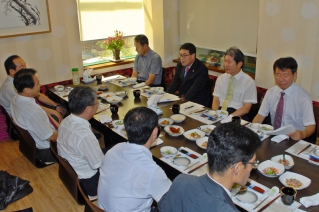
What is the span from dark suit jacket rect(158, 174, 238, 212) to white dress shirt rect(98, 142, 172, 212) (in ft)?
0.64

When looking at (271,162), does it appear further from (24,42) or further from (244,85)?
(24,42)

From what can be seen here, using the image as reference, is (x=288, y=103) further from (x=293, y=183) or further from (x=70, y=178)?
(x=70, y=178)

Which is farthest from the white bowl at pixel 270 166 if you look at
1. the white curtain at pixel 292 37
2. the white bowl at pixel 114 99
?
the white curtain at pixel 292 37

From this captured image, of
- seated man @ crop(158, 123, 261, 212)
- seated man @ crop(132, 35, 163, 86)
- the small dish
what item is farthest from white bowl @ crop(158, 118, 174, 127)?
seated man @ crop(132, 35, 163, 86)

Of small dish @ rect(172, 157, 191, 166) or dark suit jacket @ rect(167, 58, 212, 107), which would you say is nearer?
small dish @ rect(172, 157, 191, 166)

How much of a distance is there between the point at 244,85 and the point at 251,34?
114 centimetres

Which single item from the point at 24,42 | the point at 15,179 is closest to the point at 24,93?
the point at 15,179

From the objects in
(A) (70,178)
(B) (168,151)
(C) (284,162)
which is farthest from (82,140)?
(C) (284,162)

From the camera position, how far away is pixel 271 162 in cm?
194

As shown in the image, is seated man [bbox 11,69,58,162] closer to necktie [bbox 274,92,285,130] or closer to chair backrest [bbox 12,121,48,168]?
chair backrest [bbox 12,121,48,168]

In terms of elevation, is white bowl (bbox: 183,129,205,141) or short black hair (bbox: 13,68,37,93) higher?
short black hair (bbox: 13,68,37,93)

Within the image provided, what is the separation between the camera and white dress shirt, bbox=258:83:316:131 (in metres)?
2.60

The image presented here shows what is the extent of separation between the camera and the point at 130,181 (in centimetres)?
156

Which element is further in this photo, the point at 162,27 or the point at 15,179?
the point at 162,27
